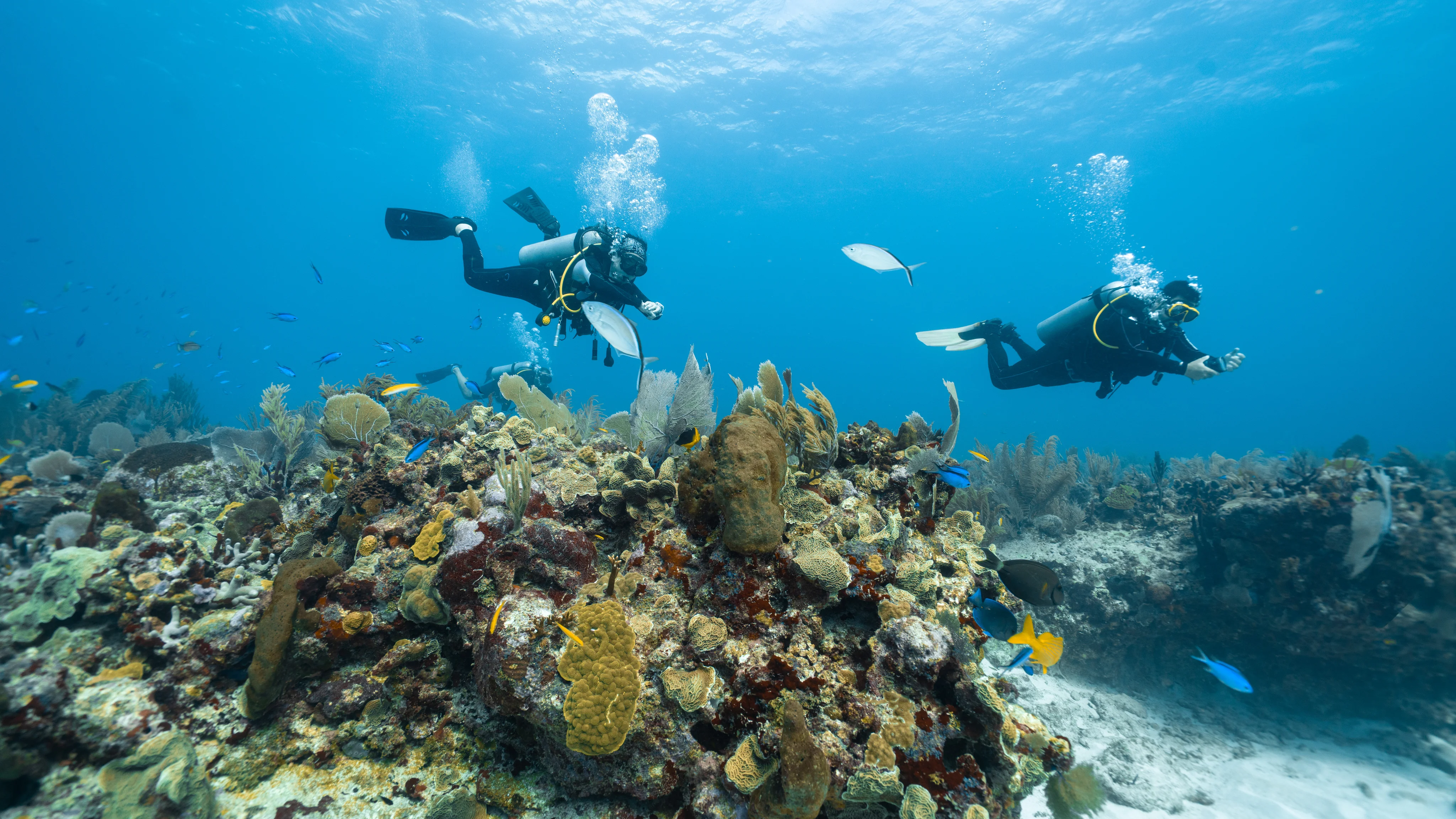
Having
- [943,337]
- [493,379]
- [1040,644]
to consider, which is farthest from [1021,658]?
[493,379]

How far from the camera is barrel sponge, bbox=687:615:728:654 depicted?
256 cm

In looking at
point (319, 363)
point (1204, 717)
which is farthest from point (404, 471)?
point (1204, 717)

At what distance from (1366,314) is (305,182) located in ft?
655

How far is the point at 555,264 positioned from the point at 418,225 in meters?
3.01

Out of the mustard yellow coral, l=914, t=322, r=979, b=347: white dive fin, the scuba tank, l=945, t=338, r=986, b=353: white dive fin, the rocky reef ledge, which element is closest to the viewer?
the rocky reef ledge

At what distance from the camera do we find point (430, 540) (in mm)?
3398

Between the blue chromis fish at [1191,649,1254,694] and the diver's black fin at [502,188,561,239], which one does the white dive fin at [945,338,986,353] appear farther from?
the diver's black fin at [502,188,561,239]

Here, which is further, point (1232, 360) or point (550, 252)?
point (550, 252)

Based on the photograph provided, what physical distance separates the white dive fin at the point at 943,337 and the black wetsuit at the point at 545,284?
17.0 ft

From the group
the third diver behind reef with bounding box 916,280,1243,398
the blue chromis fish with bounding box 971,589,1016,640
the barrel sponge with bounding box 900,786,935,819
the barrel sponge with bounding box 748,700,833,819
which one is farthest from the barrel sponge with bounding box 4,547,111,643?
the third diver behind reef with bounding box 916,280,1243,398

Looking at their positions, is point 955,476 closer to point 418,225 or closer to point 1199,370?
point 1199,370

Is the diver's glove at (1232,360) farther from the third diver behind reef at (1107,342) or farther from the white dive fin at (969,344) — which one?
the white dive fin at (969,344)

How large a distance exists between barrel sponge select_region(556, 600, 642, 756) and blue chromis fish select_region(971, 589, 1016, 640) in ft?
7.34

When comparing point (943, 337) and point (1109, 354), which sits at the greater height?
point (1109, 354)
